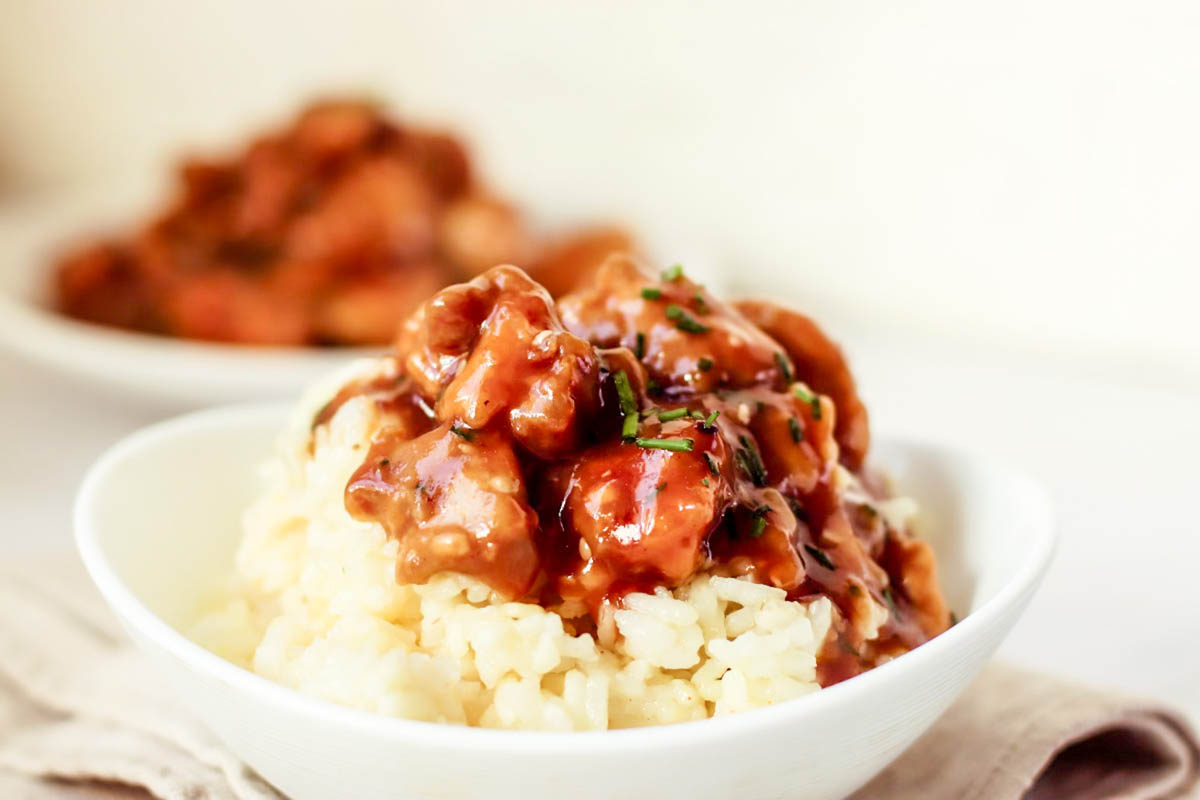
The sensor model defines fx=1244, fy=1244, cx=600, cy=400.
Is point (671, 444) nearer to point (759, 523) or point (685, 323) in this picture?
point (759, 523)

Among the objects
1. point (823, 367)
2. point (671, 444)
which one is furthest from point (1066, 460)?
point (671, 444)

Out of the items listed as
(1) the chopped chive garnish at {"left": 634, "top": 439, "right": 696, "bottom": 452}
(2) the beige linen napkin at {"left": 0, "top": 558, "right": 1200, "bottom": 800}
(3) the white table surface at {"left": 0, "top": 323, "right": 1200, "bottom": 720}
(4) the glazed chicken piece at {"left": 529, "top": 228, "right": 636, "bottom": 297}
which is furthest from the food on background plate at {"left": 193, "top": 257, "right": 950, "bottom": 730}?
(4) the glazed chicken piece at {"left": 529, "top": 228, "right": 636, "bottom": 297}

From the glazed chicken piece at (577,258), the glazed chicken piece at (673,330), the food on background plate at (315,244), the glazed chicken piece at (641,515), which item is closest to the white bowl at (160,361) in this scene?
the food on background plate at (315,244)

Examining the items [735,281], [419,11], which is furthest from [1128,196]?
[419,11]

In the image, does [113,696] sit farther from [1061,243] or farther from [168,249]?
[1061,243]

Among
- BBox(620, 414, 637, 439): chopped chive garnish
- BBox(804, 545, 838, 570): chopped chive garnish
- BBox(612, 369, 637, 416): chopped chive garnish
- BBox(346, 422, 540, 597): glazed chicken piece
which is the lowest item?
BBox(804, 545, 838, 570): chopped chive garnish

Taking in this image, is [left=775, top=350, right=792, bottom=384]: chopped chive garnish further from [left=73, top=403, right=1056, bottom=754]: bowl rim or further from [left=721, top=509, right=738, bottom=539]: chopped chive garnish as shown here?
[left=73, top=403, right=1056, bottom=754]: bowl rim
